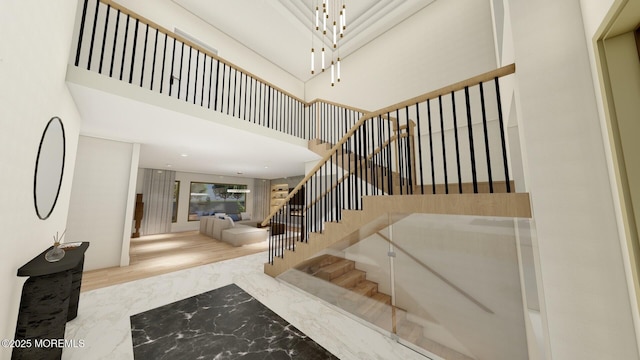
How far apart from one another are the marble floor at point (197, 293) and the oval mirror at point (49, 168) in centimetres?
126

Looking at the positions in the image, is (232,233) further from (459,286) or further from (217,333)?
(459,286)

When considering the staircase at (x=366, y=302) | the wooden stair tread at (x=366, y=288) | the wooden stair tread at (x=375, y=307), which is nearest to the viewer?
the staircase at (x=366, y=302)

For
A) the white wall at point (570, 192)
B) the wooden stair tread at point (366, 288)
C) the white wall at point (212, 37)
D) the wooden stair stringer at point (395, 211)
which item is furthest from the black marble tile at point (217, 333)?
the white wall at point (212, 37)

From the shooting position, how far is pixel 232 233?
5980 mm

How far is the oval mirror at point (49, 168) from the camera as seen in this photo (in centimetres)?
191

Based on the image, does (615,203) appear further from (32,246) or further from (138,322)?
(32,246)

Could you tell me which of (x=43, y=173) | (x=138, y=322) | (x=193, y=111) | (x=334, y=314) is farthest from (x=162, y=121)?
(x=334, y=314)

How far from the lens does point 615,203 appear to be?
1.10 m

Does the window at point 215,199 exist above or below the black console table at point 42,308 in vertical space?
above

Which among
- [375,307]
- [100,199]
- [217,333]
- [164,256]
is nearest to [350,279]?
[375,307]

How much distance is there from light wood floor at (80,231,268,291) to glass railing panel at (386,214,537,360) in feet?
12.5

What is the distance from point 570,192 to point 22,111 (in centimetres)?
350

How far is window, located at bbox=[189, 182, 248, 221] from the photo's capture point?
929 cm

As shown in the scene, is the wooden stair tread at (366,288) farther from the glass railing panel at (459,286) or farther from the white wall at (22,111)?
the white wall at (22,111)
